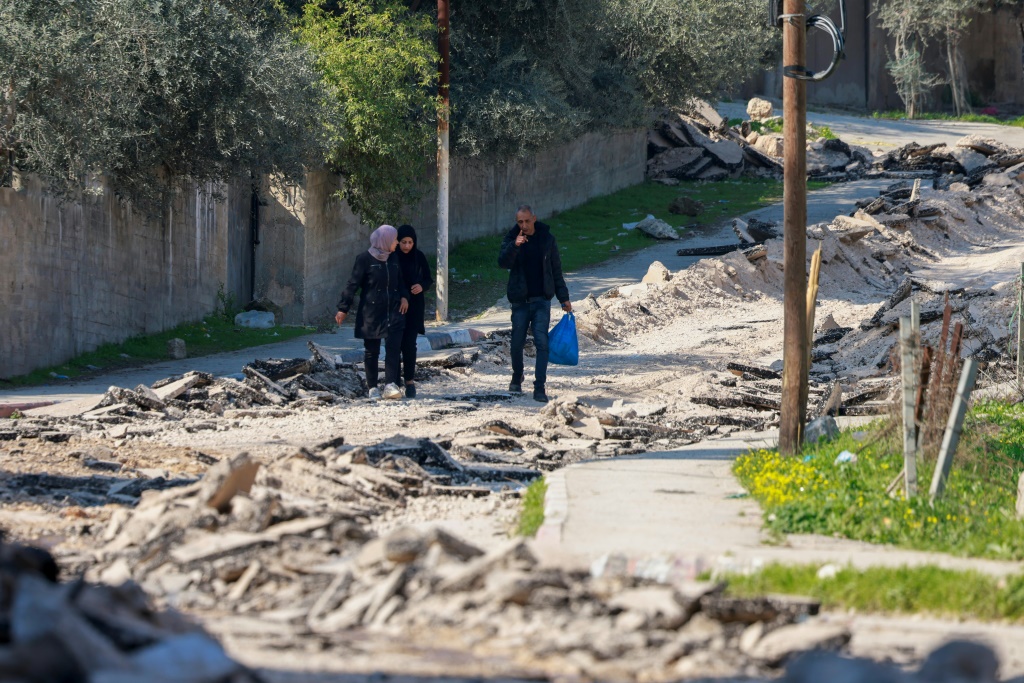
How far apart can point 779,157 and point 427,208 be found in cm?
1832

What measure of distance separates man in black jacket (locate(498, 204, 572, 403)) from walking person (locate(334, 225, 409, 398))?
107 centimetres

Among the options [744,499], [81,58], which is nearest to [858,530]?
[744,499]

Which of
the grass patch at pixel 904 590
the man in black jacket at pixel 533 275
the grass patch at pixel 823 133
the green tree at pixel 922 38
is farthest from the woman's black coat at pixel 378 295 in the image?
the green tree at pixel 922 38

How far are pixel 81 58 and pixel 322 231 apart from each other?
6237 millimetres

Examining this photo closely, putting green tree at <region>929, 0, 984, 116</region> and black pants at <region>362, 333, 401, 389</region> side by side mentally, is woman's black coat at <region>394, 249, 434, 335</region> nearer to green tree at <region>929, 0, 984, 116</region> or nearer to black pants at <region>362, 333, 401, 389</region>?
black pants at <region>362, 333, 401, 389</region>

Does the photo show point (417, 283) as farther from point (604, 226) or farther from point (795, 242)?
point (604, 226)

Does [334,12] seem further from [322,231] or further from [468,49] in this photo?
[322,231]

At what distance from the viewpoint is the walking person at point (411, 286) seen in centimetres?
1320

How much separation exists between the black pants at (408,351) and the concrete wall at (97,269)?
4.33 meters

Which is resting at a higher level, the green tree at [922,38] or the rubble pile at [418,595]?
the green tree at [922,38]

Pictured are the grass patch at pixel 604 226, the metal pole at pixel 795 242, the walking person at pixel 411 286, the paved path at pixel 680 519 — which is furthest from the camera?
the grass patch at pixel 604 226

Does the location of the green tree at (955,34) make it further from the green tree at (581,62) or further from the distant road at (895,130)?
the green tree at (581,62)

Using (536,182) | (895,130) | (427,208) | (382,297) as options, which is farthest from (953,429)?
(895,130)

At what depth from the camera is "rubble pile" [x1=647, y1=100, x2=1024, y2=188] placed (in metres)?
36.6
